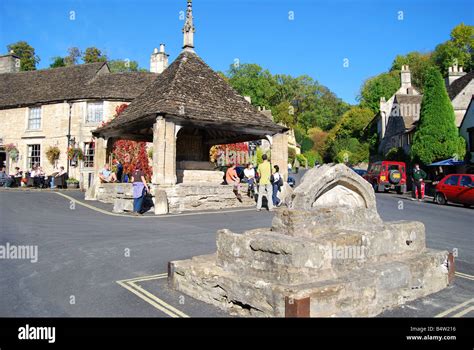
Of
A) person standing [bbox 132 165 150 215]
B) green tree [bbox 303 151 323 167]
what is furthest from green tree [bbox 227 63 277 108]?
person standing [bbox 132 165 150 215]

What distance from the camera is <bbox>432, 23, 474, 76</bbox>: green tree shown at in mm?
50406

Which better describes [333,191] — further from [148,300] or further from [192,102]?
[192,102]

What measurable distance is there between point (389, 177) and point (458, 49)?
126 ft

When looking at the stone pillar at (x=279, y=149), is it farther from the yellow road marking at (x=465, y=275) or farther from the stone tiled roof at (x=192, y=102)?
the yellow road marking at (x=465, y=275)

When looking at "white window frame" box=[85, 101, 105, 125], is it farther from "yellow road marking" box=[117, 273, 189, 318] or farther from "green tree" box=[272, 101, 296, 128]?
"green tree" box=[272, 101, 296, 128]

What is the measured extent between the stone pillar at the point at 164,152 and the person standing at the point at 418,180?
43.2 ft

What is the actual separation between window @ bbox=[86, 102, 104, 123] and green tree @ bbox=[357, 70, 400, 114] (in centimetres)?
4449

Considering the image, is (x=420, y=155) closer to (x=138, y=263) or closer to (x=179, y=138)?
(x=179, y=138)

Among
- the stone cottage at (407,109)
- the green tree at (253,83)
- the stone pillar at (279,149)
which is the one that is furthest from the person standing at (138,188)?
the green tree at (253,83)

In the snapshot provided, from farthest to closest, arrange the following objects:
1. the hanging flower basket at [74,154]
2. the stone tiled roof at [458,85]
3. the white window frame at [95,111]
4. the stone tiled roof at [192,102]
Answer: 1. the stone tiled roof at [458,85]
2. the white window frame at [95,111]
3. the hanging flower basket at [74,154]
4. the stone tiled roof at [192,102]

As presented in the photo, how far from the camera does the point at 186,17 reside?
54.1ft

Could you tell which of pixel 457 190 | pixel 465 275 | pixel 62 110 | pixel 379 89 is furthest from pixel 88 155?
pixel 379 89

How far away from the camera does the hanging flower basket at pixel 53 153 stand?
90.3 feet

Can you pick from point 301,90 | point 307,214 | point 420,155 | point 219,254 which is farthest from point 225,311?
point 301,90
